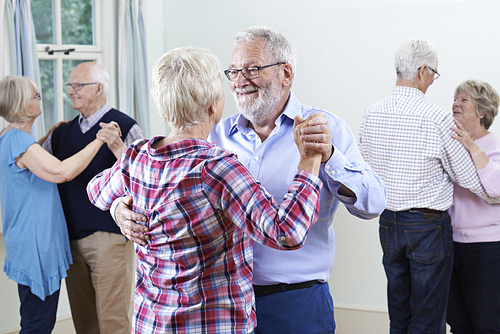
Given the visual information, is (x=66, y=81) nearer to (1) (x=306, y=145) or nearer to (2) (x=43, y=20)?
(2) (x=43, y=20)

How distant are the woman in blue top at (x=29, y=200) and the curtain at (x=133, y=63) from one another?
3.56 feet

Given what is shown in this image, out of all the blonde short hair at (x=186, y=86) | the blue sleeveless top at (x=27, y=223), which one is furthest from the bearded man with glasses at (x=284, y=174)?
the blue sleeveless top at (x=27, y=223)

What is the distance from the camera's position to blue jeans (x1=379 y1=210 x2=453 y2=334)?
2.50m

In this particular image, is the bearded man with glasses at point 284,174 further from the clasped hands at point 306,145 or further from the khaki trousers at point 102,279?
the khaki trousers at point 102,279

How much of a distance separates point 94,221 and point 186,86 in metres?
1.81

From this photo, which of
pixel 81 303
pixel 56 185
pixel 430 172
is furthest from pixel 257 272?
pixel 81 303

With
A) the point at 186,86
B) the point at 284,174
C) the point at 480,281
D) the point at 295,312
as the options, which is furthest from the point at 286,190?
the point at 480,281

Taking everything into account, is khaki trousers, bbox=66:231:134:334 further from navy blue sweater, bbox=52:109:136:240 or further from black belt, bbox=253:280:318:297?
black belt, bbox=253:280:318:297

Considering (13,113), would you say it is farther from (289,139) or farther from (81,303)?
(289,139)

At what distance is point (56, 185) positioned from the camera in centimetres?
270

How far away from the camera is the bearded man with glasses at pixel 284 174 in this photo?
1462 millimetres

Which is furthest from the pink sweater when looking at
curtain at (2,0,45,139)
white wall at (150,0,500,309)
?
curtain at (2,0,45,139)

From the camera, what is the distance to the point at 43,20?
3.41m

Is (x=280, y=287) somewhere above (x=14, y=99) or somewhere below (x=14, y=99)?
below
